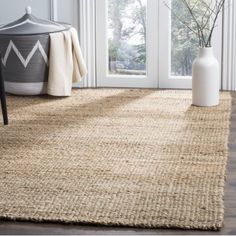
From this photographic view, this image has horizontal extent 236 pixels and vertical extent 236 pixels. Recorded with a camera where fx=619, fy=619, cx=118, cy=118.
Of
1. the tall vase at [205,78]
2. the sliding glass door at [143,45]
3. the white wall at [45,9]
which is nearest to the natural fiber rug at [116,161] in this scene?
the tall vase at [205,78]

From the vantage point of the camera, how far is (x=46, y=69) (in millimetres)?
3990

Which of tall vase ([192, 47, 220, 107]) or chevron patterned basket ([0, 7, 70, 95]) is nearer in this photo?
tall vase ([192, 47, 220, 107])

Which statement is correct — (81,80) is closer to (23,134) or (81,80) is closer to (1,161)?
(23,134)

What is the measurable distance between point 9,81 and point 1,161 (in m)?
1.43

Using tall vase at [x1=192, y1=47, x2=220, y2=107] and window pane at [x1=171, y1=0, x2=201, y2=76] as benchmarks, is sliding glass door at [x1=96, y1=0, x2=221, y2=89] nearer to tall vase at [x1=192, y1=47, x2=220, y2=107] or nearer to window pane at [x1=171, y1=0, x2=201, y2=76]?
window pane at [x1=171, y1=0, x2=201, y2=76]

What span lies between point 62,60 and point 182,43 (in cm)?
86

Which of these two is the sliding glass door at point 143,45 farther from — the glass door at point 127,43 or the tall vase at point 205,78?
the tall vase at point 205,78

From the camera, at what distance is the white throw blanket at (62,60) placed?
3.94m

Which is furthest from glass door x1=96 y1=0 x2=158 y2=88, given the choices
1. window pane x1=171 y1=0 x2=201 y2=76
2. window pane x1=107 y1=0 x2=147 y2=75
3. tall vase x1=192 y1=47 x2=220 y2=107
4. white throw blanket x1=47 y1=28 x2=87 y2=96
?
tall vase x1=192 y1=47 x2=220 y2=107

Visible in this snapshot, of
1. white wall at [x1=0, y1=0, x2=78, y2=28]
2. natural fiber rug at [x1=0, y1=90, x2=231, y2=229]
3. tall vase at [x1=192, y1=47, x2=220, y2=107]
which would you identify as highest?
white wall at [x1=0, y1=0, x2=78, y2=28]

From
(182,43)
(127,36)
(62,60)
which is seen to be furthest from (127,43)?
(62,60)

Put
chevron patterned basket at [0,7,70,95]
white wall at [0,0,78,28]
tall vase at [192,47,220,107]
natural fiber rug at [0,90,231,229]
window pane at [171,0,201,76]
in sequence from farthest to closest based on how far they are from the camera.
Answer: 1. white wall at [0,0,78,28]
2. window pane at [171,0,201,76]
3. chevron patterned basket at [0,7,70,95]
4. tall vase at [192,47,220,107]
5. natural fiber rug at [0,90,231,229]

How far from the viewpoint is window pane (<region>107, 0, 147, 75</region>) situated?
168 inches

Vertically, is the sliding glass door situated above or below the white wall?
below
